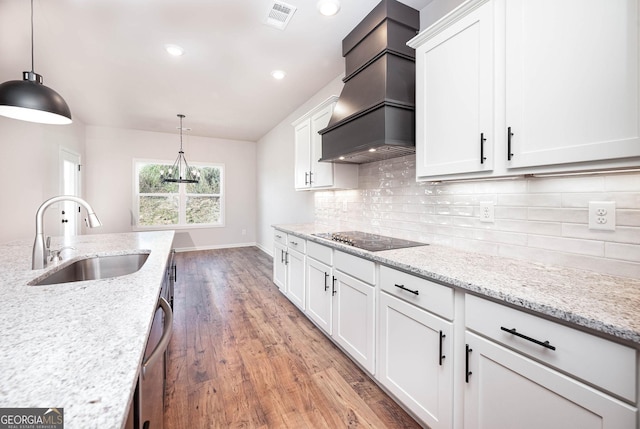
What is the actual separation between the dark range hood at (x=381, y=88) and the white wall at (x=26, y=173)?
4.12m

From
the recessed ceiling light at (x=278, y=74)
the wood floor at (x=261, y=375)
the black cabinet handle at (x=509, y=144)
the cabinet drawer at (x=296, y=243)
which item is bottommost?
the wood floor at (x=261, y=375)

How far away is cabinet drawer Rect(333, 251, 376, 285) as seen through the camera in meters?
1.74

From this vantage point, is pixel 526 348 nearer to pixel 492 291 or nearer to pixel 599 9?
pixel 492 291

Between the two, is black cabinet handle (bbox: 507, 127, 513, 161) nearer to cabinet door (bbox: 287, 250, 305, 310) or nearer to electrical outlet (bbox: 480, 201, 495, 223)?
electrical outlet (bbox: 480, 201, 495, 223)

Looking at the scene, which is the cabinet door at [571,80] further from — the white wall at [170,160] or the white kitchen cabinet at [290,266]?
the white wall at [170,160]

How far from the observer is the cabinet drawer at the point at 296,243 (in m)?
2.70

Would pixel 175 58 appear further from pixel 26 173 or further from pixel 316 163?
pixel 26 173

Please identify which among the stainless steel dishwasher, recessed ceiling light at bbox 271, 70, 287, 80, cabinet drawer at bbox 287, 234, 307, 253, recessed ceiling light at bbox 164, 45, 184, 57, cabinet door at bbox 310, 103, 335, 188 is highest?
recessed ceiling light at bbox 271, 70, 287, 80

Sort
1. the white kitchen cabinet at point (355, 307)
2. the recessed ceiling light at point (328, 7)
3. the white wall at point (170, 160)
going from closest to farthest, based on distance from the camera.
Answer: the white kitchen cabinet at point (355, 307) < the recessed ceiling light at point (328, 7) < the white wall at point (170, 160)

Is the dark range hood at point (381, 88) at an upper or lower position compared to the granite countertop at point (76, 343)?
upper

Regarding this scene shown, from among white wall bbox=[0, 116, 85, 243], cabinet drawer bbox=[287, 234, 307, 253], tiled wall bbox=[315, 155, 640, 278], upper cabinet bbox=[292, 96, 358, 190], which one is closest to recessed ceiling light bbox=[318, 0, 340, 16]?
upper cabinet bbox=[292, 96, 358, 190]

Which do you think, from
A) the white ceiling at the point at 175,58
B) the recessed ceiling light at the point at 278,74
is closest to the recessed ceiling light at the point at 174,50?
the white ceiling at the point at 175,58

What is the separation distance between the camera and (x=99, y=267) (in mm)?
1726

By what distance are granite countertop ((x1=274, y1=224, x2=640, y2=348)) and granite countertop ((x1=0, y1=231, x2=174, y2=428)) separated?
1173mm
